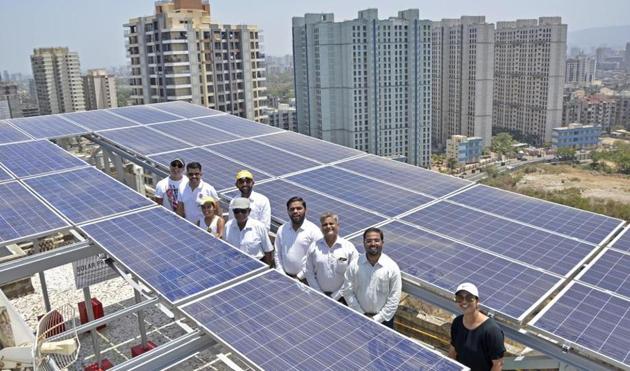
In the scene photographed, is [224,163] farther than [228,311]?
Yes

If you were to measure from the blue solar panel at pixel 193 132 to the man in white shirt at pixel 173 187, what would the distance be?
407 centimetres

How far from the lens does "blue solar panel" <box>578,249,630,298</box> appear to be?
6.21 meters

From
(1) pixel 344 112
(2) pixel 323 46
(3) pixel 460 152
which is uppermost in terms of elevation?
(2) pixel 323 46

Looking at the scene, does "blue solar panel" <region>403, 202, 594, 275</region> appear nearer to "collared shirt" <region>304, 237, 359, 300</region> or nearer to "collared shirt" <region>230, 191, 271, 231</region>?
"collared shirt" <region>304, 237, 359, 300</region>

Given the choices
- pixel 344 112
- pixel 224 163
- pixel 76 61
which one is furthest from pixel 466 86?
pixel 224 163

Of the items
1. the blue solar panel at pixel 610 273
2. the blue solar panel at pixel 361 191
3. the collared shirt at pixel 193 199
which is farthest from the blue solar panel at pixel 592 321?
the collared shirt at pixel 193 199

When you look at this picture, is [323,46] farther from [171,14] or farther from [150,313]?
[150,313]

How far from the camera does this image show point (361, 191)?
9.80 m

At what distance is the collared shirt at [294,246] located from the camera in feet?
22.7

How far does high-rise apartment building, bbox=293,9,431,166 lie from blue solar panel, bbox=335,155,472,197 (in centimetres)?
6519

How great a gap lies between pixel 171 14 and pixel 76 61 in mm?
83246

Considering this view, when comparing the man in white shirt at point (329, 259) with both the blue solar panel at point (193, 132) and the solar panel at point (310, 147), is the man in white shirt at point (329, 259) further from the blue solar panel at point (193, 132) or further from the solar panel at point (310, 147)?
the blue solar panel at point (193, 132)

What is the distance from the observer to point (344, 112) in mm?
78562

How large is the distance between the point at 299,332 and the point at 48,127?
13169 mm
